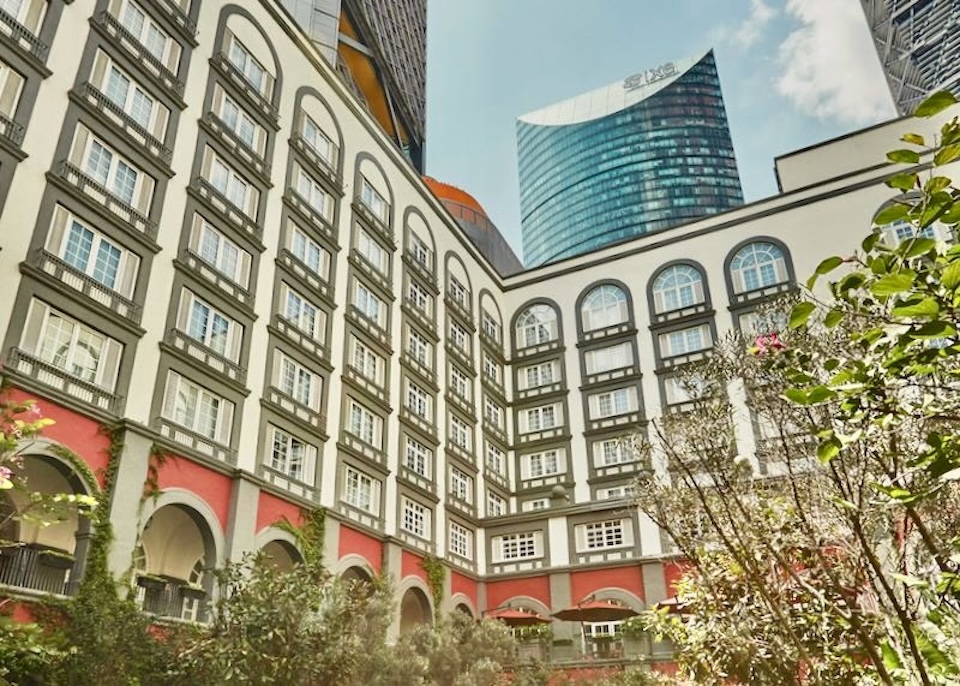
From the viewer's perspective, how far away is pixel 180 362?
2208cm

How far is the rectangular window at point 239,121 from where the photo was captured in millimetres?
26525

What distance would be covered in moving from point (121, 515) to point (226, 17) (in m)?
18.2

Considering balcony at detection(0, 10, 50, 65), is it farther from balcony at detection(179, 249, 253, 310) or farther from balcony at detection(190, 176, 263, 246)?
balcony at detection(179, 249, 253, 310)

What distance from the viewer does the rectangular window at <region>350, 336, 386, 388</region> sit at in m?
30.8

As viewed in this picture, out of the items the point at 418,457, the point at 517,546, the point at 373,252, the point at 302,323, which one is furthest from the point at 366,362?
the point at 517,546

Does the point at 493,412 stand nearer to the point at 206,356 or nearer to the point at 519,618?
the point at 519,618

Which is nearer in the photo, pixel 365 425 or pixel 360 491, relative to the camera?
pixel 360 491

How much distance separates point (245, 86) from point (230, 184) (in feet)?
13.7

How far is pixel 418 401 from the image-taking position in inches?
1382

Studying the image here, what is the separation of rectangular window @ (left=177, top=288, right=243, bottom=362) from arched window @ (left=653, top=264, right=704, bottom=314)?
2504 centimetres

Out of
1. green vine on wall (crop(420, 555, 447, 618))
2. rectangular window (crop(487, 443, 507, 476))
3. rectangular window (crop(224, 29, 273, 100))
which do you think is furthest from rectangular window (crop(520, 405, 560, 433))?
rectangular window (crop(224, 29, 273, 100))

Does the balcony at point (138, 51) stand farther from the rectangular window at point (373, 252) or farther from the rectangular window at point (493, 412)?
the rectangular window at point (493, 412)

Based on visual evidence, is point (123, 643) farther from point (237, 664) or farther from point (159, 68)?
point (159, 68)

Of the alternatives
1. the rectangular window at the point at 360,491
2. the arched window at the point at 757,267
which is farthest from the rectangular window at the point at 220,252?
the arched window at the point at 757,267
